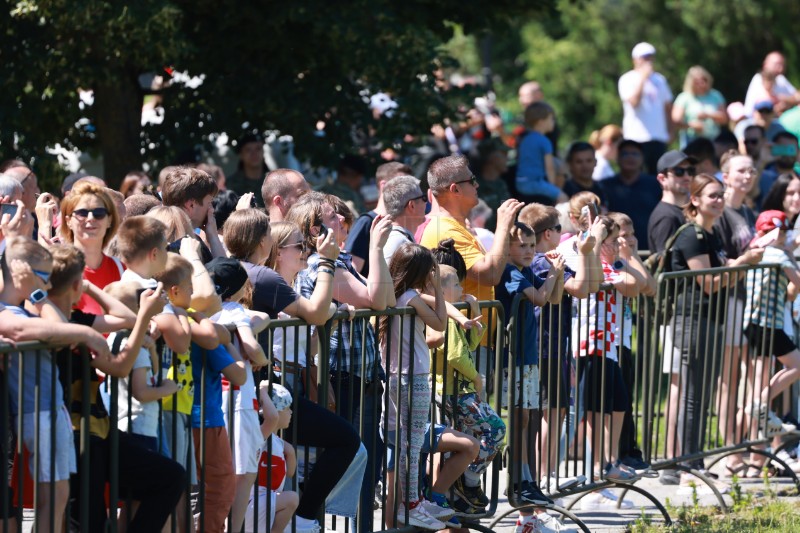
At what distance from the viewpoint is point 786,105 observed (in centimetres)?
1711

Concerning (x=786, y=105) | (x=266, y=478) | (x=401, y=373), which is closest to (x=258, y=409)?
(x=266, y=478)

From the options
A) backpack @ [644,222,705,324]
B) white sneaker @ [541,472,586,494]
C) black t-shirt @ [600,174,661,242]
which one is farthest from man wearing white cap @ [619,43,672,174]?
white sneaker @ [541,472,586,494]

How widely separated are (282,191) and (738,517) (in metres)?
3.35

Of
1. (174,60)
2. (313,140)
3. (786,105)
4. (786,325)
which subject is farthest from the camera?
(786,105)

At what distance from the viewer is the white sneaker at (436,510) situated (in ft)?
23.9

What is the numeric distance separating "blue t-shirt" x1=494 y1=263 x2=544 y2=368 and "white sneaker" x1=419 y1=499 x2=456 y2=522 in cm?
94

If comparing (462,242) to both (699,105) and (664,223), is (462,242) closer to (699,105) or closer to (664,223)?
(664,223)

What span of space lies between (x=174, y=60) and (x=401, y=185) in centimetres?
420

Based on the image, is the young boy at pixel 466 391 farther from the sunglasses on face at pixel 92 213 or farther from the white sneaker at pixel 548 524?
the sunglasses on face at pixel 92 213

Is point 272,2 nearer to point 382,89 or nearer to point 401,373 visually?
point 382,89

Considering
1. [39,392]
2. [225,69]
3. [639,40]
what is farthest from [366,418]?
[639,40]

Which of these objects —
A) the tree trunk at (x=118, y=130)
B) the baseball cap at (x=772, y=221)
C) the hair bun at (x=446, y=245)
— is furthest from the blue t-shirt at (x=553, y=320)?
the tree trunk at (x=118, y=130)

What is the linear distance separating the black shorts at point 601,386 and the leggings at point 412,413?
1.54m

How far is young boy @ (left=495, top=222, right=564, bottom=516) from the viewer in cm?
784
